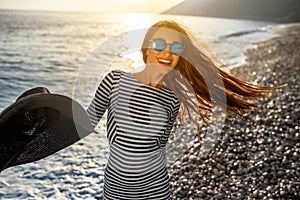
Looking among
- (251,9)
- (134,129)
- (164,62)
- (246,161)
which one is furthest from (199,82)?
(251,9)

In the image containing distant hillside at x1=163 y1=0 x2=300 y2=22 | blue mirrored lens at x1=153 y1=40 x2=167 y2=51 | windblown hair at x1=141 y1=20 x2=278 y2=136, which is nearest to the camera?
blue mirrored lens at x1=153 y1=40 x2=167 y2=51

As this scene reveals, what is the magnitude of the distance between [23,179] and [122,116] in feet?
18.6

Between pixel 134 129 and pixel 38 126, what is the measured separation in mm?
712

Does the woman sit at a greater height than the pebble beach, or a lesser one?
greater

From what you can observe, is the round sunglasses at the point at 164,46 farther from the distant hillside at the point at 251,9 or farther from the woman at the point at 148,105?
the distant hillside at the point at 251,9

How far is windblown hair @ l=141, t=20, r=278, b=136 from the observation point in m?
2.72

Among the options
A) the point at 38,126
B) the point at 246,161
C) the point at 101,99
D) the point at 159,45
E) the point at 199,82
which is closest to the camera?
the point at 159,45

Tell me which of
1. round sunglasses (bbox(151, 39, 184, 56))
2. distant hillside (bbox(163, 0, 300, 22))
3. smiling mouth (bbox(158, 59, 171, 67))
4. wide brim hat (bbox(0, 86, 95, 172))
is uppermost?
Answer: round sunglasses (bbox(151, 39, 184, 56))

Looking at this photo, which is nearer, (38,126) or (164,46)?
(164,46)

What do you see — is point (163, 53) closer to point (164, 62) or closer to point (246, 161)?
point (164, 62)

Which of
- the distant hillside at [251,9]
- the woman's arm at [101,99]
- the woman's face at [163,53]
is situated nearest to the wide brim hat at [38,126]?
the woman's arm at [101,99]

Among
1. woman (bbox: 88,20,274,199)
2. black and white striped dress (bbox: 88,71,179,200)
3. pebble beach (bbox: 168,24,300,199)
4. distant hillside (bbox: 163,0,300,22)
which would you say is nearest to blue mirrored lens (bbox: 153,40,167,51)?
woman (bbox: 88,20,274,199)

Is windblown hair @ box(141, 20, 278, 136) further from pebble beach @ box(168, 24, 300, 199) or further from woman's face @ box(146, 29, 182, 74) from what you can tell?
pebble beach @ box(168, 24, 300, 199)

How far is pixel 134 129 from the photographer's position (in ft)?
8.70
